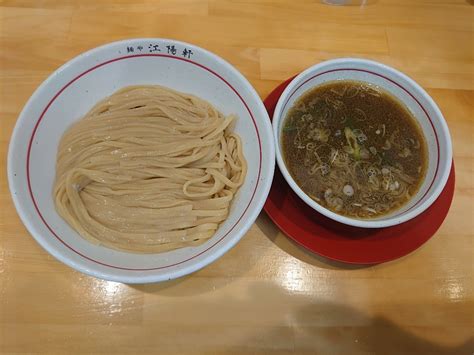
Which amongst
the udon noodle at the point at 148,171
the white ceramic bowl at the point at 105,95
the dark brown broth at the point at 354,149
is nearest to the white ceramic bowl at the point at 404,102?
the dark brown broth at the point at 354,149

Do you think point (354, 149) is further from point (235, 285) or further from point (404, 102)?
point (235, 285)

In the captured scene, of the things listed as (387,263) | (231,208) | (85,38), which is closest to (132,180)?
(231,208)

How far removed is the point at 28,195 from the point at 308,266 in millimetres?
1178

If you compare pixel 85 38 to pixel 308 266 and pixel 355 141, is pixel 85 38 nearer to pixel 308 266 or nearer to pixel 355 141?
pixel 355 141

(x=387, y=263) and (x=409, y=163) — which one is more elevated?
(x=409, y=163)

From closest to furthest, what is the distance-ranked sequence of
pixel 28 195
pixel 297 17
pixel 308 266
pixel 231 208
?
pixel 28 195 → pixel 231 208 → pixel 308 266 → pixel 297 17

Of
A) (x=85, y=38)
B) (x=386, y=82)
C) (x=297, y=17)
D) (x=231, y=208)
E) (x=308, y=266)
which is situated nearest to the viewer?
(x=231, y=208)

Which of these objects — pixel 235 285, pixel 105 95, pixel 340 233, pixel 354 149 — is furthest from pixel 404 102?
pixel 105 95

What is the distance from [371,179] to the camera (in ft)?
5.67

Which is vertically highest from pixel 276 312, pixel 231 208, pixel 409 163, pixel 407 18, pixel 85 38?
pixel 407 18

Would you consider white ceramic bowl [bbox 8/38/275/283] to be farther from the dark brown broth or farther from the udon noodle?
the dark brown broth

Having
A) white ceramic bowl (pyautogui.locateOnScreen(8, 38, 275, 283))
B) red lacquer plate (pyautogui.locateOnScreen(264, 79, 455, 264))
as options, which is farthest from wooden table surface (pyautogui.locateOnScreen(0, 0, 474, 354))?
white ceramic bowl (pyautogui.locateOnScreen(8, 38, 275, 283))

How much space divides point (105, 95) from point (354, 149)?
121cm

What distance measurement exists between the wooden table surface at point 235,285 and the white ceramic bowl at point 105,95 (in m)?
0.27
